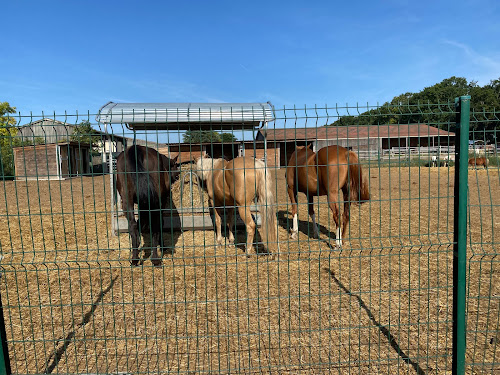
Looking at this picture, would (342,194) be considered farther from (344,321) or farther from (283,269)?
(344,321)

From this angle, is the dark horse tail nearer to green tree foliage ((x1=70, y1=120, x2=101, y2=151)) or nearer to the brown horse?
green tree foliage ((x1=70, y1=120, x2=101, y2=151))

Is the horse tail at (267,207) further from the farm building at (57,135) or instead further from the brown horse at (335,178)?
the farm building at (57,135)

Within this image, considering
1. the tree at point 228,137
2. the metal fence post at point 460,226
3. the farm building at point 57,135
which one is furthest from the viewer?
the tree at point 228,137

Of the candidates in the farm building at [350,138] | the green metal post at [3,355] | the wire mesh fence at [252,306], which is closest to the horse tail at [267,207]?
the wire mesh fence at [252,306]

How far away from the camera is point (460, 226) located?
9.13 feet

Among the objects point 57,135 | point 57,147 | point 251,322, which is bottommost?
point 251,322

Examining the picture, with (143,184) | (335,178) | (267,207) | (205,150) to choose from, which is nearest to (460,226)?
(267,207)

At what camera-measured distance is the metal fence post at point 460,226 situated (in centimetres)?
273

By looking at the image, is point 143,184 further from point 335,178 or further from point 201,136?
point 335,178

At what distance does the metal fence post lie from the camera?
8.96 feet

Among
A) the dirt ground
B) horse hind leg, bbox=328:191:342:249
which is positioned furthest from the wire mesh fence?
horse hind leg, bbox=328:191:342:249

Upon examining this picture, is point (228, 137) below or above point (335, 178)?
above

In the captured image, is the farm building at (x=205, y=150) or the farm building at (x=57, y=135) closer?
the farm building at (x=57, y=135)

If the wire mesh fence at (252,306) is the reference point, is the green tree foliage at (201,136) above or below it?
above
